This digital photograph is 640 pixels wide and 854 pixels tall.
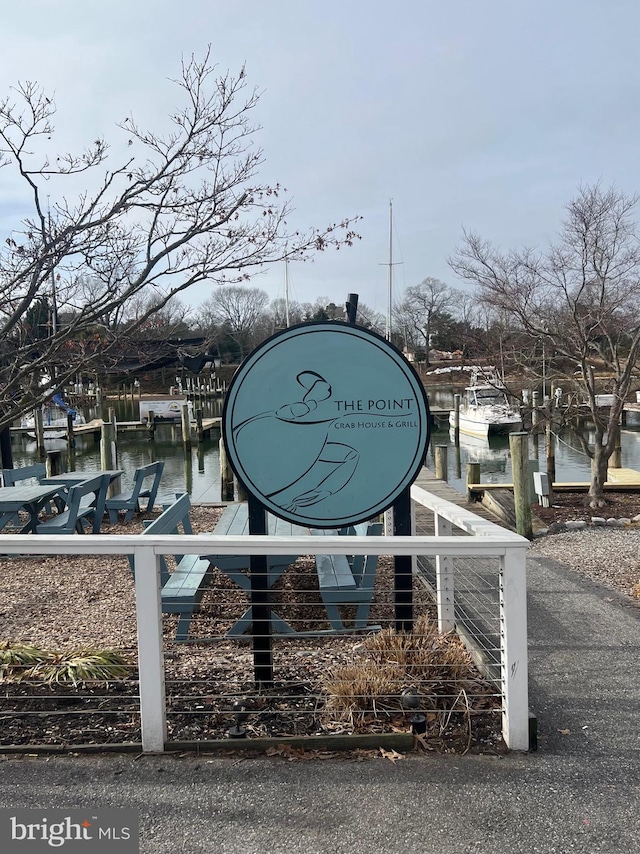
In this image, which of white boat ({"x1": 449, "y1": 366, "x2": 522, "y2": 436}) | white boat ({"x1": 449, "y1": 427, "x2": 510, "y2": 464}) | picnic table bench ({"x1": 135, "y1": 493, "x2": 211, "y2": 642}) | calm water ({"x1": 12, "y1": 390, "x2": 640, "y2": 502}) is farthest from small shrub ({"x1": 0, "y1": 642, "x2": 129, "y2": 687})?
white boat ({"x1": 449, "y1": 366, "x2": 522, "y2": 436})

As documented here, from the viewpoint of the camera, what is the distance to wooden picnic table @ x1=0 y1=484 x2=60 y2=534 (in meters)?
6.86

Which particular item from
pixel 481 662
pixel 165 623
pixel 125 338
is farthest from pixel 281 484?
pixel 125 338

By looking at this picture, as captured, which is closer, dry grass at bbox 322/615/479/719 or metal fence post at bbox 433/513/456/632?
dry grass at bbox 322/615/479/719

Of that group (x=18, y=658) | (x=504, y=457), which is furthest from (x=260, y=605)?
(x=504, y=457)

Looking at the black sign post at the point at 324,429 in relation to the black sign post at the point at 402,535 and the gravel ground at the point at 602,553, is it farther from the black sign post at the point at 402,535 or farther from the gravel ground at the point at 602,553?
the gravel ground at the point at 602,553

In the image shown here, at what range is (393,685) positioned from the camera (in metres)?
3.15

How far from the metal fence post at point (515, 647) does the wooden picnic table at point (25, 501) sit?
560 cm

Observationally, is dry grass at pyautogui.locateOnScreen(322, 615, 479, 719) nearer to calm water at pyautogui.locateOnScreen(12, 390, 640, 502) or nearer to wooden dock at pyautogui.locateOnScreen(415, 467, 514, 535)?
wooden dock at pyautogui.locateOnScreen(415, 467, 514, 535)

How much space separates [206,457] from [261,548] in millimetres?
28374

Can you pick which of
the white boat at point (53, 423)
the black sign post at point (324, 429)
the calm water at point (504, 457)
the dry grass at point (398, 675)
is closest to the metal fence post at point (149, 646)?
the black sign post at point (324, 429)

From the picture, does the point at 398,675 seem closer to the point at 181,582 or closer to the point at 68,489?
the point at 181,582

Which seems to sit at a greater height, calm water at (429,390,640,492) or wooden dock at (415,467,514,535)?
wooden dock at (415,467,514,535)

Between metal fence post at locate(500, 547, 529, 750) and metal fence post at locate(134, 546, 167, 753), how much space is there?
151 cm

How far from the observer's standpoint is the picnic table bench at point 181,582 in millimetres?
4117
